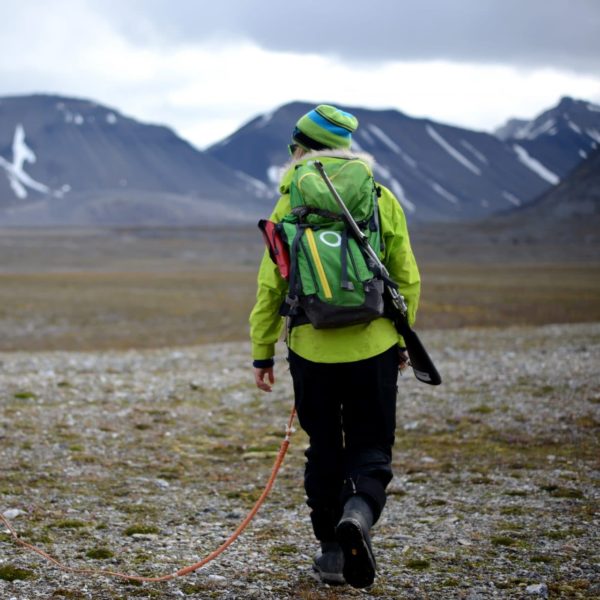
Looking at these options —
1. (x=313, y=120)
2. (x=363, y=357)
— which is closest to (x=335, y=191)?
(x=313, y=120)

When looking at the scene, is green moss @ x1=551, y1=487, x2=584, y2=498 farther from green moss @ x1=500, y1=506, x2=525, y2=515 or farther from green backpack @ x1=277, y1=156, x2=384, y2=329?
green backpack @ x1=277, y1=156, x2=384, y2=329

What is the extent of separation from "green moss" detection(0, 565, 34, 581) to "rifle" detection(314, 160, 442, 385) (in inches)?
85.7

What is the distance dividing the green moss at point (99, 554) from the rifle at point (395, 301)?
6.42ft

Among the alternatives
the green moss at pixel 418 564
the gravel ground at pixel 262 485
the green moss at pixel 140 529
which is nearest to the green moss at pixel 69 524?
the gravel ground at pixel 262 485

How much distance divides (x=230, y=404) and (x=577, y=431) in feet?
12.5

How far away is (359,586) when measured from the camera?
13.4 feet

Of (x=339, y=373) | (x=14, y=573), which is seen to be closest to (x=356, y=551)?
(x=339, y=373)

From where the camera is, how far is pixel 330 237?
4.11 meters

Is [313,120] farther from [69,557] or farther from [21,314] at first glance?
[21,314]

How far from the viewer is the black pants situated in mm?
4246

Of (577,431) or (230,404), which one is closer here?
(577,431)

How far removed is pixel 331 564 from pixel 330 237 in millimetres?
1657

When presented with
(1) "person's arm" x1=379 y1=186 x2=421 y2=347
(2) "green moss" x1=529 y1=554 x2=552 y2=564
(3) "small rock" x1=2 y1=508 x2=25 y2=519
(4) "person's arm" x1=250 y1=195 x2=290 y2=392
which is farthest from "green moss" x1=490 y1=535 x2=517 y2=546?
(3) "small rock" x1=2 y1=508 x2=25 y2=519

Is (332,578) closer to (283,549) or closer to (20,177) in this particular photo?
(283,549)
